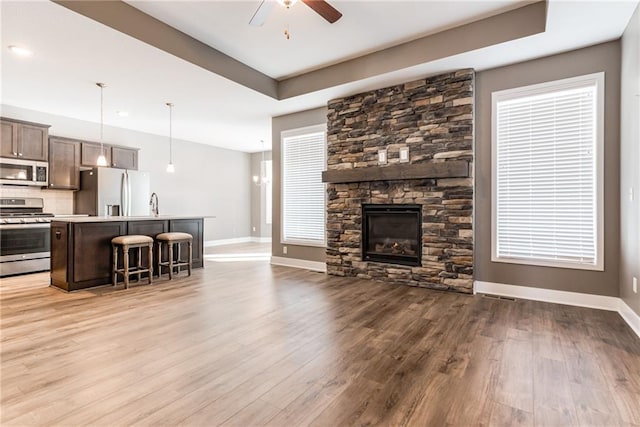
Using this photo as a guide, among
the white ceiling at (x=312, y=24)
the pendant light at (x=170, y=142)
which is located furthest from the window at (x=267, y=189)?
the white ceiling at (x=312, y=24)

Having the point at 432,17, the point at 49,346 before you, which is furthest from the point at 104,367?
the point at 432,17

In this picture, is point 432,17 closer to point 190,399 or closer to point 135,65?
point 135,65

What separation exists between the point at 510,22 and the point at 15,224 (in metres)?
7.38

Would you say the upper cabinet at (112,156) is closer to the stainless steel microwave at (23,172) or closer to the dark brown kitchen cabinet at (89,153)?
the dark brown kitchen cabinet at (89,153)

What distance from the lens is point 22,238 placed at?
528 cm

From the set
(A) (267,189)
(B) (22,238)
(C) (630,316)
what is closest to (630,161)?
(C) (630,316)

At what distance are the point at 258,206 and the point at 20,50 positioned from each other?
288 inches

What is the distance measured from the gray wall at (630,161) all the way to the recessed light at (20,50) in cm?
612

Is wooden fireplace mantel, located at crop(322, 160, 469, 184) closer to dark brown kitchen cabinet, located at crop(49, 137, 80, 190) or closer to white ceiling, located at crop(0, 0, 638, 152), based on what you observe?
white ceiling, located at crop(0, 0, 638, 152)

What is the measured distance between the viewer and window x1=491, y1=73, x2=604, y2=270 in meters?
3.62

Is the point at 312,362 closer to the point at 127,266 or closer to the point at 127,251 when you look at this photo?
the point at 127,266

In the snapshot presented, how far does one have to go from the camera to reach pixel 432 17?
3.61 meters

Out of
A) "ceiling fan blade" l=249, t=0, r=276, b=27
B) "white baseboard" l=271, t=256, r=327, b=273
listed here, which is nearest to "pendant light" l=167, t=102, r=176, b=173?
"white baseboard" l=271, t=256, r=327, b=273

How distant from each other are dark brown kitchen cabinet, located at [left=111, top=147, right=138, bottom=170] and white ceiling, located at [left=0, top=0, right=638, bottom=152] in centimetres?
131
